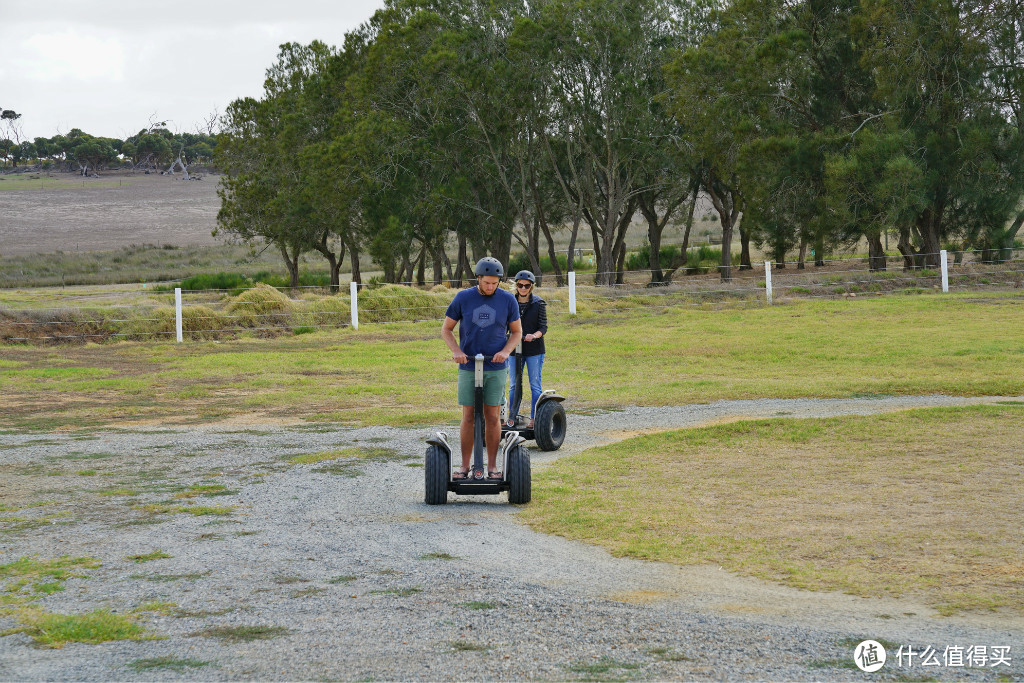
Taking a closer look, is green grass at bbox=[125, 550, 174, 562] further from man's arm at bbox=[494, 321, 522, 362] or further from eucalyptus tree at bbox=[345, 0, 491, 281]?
eucalyptus tree at bbox=[345, 0, 491, 281]

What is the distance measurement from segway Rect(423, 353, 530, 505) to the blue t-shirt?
4.0 inches

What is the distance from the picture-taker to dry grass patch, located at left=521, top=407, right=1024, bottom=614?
6043mm

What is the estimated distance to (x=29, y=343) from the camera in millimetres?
24109

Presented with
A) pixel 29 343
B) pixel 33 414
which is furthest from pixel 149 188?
pixel 33 414

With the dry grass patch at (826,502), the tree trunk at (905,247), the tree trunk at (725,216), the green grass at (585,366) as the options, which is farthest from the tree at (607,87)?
the dry grass patch at (826,502)

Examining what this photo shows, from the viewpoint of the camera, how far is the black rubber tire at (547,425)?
34.3 feet

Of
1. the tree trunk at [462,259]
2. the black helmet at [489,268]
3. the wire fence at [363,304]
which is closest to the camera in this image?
the black helmet at [489,268]

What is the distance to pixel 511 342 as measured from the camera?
7840 mm

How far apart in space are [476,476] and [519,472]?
1.15 feet

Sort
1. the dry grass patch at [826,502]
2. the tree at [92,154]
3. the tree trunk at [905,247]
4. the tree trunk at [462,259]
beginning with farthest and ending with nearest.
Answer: the tree at [92,154], the tree trunk at [462,259], the tree trunk at [905,247], the dry grass patch at [826,502]

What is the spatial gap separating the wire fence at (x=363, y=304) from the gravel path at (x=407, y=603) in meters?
17.1

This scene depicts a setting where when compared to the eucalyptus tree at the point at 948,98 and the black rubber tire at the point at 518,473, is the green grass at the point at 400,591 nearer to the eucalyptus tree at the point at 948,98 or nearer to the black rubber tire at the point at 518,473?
the black rubber tire at the point at 518,473

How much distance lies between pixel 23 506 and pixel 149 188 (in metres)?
119
